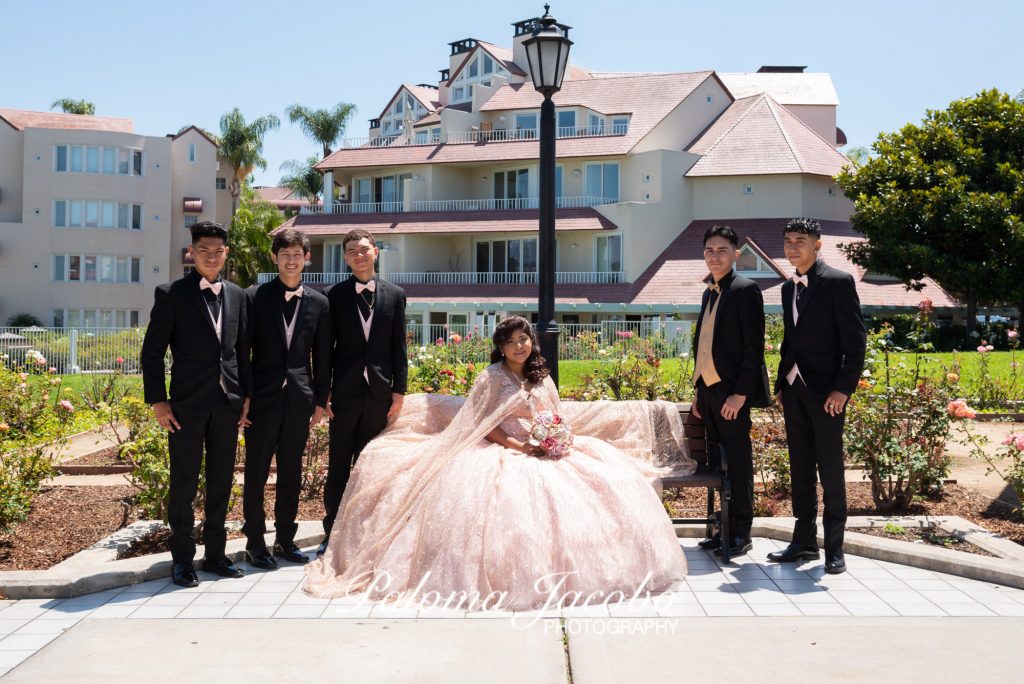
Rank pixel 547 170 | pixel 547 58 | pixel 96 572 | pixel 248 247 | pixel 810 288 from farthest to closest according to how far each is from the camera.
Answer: pixel 248 247
pixel 547 58
pixel 547 170
pixel 810 288
pixel 96 572

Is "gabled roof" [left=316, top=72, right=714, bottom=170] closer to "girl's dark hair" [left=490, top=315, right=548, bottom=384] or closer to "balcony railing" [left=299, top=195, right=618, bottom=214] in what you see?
"balcony railing" [left=299, top=195, right=618, bottom=214]

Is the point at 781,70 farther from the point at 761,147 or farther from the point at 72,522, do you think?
the point at 72,522

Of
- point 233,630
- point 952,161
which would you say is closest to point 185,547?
point 233,630

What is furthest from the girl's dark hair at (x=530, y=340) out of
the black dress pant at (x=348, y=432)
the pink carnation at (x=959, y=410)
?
the pink carnation at (x=959, y=410)

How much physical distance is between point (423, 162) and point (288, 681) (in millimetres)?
38877

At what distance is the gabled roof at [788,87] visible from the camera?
48.6 metres

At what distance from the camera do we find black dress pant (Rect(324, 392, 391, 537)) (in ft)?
23.5

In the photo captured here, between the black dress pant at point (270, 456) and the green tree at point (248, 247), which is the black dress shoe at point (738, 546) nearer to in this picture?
the black dress pant at point (270, 456)

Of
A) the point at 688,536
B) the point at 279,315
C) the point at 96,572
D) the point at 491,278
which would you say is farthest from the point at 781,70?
the point at 96,572

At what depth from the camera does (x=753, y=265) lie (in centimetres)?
3512

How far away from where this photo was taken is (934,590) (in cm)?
628

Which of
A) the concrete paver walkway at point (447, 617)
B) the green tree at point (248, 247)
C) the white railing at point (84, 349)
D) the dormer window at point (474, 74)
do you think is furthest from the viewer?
the dormer window at point (474, 74)

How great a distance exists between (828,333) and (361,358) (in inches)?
135

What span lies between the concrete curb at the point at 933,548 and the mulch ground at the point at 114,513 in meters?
0.43
